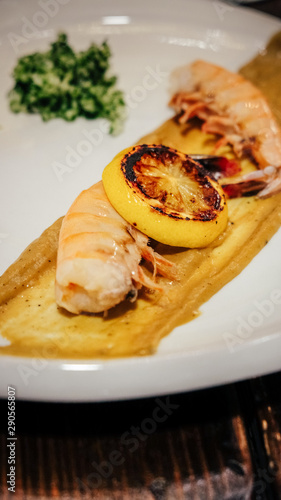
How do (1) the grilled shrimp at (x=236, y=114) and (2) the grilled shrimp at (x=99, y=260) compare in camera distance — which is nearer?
(2) the grilled shrimp at (x=99, y=260)

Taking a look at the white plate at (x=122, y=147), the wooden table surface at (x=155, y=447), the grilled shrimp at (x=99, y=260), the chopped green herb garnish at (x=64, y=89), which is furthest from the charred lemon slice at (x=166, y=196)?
the chopped green herb garnish at (x=64, y=89)

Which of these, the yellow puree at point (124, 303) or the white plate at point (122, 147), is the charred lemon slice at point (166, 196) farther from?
the white plate at point (122, 147)

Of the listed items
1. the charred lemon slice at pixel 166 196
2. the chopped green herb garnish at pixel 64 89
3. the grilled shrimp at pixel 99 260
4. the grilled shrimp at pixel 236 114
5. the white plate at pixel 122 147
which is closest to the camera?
the white plate at pixel 122 147

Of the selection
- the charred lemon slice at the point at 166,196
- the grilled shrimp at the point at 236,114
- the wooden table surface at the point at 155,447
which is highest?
the grilled shrimp at the point at 236,114

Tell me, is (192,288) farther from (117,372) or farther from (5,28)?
(5,28)

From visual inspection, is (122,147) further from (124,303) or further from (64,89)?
(124,303)

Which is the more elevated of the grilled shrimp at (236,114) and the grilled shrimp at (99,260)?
the grilled shrimp at (236,114)

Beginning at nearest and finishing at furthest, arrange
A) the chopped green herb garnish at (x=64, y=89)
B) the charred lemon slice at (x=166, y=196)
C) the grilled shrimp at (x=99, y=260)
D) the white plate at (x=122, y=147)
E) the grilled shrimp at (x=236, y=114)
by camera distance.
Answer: the white plate at (x=122, y=147) < the grilled shrimp at (x=99, y=260) < the charred lemon slice at (x=166, y=196) < the grilled shrimp at (x=236, y=114) < the chopped green herb garnish at (x=64, y=89)
